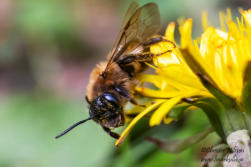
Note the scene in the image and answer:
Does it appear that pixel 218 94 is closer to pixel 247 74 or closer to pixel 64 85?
pixel 247 74

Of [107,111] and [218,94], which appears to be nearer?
[218,94]

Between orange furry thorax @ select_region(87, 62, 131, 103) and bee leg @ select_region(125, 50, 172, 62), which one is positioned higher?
bee leg @ select_region(125, 50, 172, 62)

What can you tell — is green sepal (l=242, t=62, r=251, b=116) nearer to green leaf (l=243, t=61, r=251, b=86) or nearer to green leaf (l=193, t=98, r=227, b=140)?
green leaf (l=243, t=61, r=251, b=86)

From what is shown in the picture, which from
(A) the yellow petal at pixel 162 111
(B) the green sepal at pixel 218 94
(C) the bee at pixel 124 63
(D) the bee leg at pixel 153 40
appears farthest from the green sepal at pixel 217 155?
(D) the bee leg at pixel 153 40

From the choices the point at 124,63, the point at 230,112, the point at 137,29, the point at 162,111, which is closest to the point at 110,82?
the point at 124,63

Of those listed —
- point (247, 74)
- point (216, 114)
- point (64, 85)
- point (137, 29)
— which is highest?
point (137, 29)

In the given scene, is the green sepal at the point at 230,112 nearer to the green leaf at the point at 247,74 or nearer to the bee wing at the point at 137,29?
the green leaf at the point at 247,74

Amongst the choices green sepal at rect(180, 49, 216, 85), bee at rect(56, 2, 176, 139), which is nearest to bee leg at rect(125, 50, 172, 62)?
bee at rect(56, 2, 176, 139)
